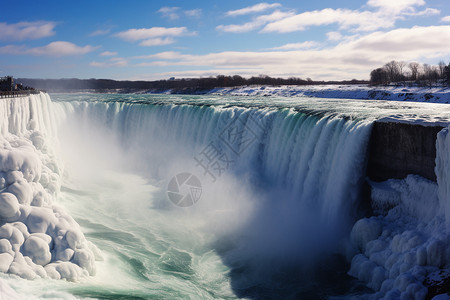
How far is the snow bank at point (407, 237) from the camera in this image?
25.6 ft

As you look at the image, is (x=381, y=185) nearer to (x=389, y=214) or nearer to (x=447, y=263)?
(x=389, y=214)

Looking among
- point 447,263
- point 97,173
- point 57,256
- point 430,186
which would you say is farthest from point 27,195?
point 97,173

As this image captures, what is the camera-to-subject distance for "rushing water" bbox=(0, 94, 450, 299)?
363 inches

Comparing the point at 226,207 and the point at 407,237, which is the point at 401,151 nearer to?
the point at 407,237

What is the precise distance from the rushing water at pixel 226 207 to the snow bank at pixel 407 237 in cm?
62

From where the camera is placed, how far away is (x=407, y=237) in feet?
29.2

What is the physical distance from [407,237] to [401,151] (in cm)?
271

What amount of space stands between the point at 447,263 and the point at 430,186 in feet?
7.45

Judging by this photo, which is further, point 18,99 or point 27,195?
point 18,99

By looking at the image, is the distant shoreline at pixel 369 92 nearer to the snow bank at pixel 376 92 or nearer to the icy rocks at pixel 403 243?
the snow bank at pixel 376 92

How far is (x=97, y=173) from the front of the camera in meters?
19.8

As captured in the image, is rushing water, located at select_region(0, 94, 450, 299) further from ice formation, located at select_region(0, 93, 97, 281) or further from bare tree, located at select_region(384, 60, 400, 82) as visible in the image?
bare tree, located at select_region(384, 60, 400, 82)

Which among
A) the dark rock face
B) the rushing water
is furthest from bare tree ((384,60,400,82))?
the dark rock face

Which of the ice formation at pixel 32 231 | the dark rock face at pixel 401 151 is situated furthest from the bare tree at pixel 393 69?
the ice formation at pixel 32 231
